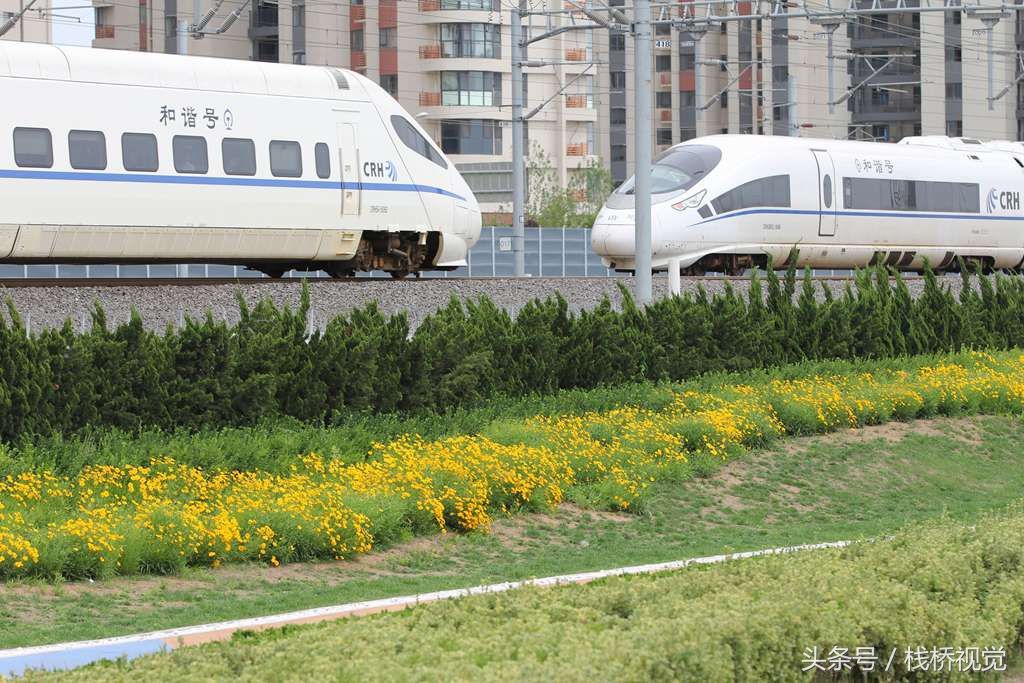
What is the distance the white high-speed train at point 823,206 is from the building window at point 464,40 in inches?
1614

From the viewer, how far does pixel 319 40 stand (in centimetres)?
7881

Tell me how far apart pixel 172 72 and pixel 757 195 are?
44.9 ft

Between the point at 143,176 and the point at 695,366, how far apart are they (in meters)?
7.85

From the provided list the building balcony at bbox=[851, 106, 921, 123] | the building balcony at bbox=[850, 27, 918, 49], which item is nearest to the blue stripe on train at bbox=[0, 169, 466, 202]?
the building balcony at bbox=[850, 27, 918, 49]

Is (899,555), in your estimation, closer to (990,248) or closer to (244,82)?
(244,82)

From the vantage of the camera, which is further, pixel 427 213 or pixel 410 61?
pixel 410 61

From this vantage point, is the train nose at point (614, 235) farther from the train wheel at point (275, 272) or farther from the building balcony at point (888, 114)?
the building balcony at point (888, 114)

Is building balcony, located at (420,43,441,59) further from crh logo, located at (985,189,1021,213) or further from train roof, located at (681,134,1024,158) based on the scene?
crh logo, located at (985,189,1021,213)

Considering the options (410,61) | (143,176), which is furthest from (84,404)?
(410,61)

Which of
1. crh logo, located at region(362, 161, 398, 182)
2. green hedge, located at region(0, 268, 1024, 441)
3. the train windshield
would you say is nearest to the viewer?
green hedge, located at region(0, 268, 1024, 441)

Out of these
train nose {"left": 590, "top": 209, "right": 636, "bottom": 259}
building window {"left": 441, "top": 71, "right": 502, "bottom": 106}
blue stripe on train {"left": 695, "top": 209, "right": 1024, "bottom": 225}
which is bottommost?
train nose {"left": 590, "top": 209, "right": 636, "bottom": 259}

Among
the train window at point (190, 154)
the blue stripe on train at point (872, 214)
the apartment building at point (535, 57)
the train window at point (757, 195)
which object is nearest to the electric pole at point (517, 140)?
the train window at point (757, 195)

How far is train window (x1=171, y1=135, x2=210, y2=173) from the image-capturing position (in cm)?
2219

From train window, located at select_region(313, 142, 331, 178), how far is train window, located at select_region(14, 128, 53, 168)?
13.7 ft
